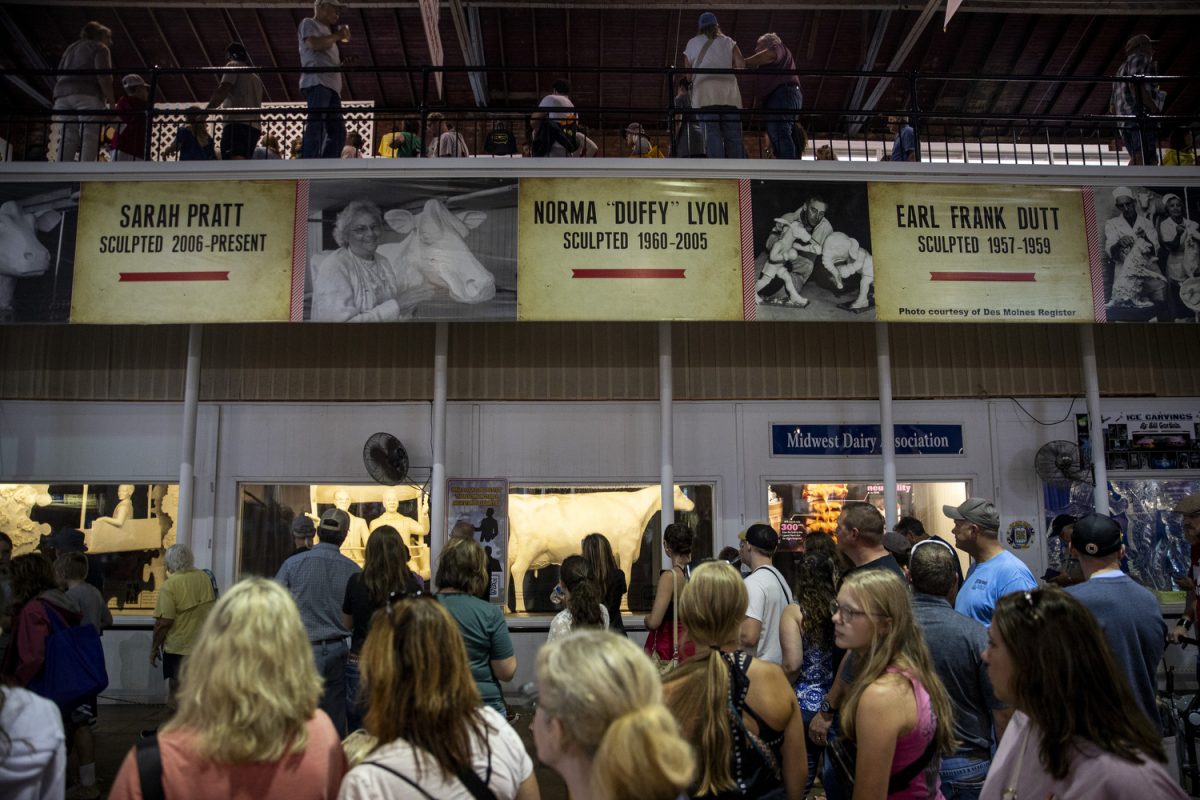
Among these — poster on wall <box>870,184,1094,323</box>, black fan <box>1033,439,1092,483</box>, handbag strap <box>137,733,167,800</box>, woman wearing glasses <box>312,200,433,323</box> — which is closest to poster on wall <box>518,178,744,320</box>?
woman wearing glasses <box>312,200,433,323</box>

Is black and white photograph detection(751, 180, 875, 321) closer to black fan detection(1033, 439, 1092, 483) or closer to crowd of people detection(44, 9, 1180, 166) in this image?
crowd of people detection(44, 9, 1180, 166)

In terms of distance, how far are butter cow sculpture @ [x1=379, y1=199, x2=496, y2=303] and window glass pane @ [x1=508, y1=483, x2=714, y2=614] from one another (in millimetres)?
2613

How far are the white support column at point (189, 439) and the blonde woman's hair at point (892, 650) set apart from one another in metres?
8.78

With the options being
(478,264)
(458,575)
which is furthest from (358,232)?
(458,575)

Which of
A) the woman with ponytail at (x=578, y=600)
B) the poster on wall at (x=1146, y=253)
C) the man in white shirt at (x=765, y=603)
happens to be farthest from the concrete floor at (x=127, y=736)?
the poster on wall at (x=1146, y=253)

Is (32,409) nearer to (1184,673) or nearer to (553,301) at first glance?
(553,301)

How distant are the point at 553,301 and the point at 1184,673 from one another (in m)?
8.49

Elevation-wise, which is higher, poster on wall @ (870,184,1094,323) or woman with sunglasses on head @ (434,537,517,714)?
poster on wall @ (870,184,1094,323)

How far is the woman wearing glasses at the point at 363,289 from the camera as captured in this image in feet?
29.0

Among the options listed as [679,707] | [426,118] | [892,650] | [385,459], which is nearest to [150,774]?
[679,707]

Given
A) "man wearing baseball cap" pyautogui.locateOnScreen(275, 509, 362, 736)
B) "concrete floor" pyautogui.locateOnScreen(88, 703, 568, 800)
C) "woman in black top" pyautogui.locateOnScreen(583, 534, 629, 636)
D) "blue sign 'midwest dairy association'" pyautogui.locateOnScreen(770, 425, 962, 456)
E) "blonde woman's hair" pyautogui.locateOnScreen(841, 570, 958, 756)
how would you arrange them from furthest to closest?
"blue sign 'midwest dairy association'" pyautogui.locateOnScreen(770, 425, 962, 456) → "concrete floor" pyautogui.locateOnScreen(88, 703, 568, 800) → "man wearing baseball cap" pyautogui.locateOnScreen(275, 509, 362, 736) → "woman in black top" pyautogui.locateOnScreen(583, 534, 629, 636) → "blonde woman's hair" pyautogui.locateOnScreen(841, 570, 958, 756)

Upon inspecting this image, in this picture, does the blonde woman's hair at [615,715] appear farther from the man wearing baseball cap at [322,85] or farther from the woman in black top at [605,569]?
the man wearing baseball cap at [322,85]

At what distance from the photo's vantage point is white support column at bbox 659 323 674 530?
9680mm

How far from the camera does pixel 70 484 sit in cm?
1009
